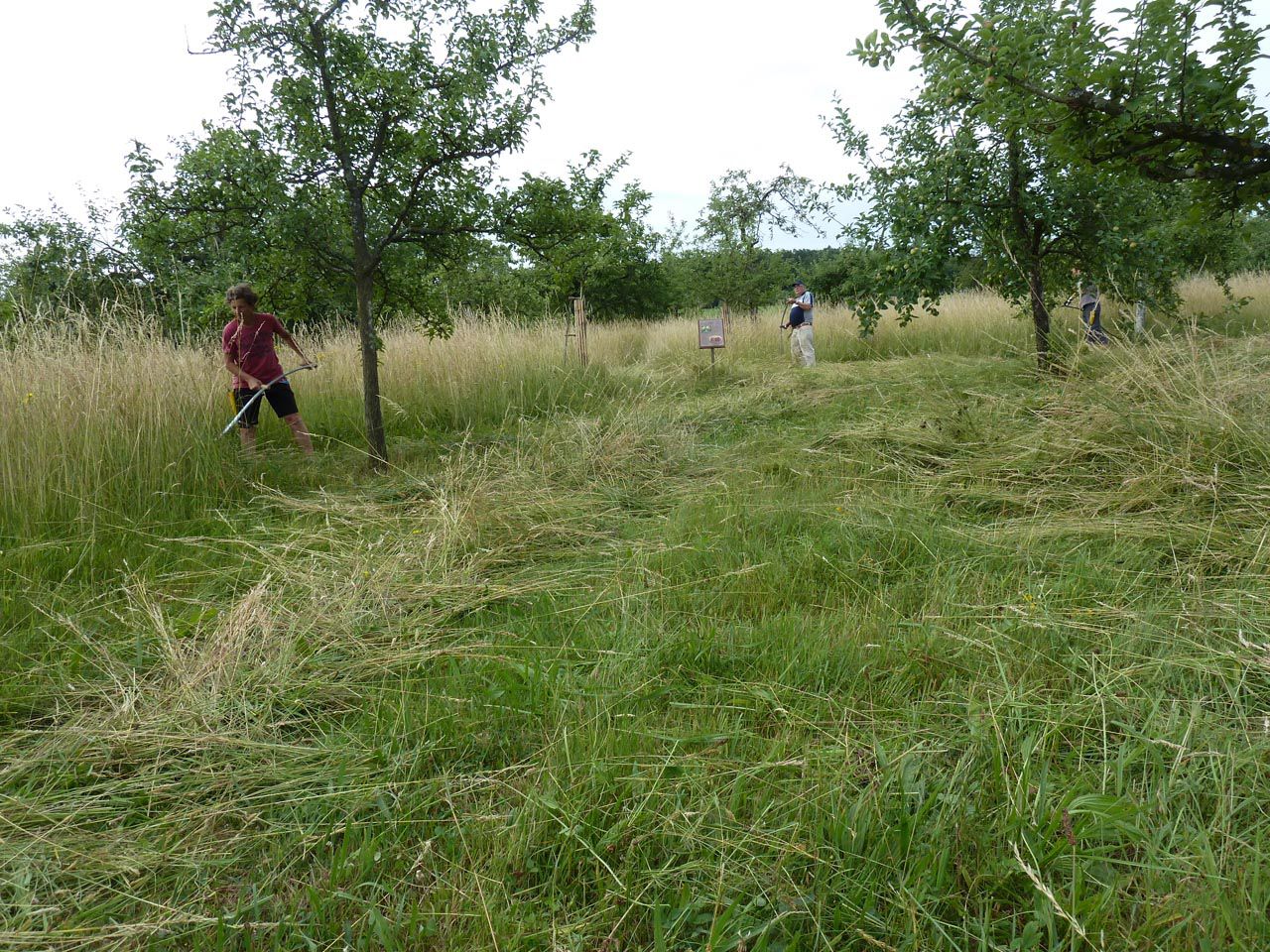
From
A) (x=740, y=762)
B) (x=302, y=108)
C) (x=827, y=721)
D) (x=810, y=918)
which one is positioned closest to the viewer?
(x=810, y=918)

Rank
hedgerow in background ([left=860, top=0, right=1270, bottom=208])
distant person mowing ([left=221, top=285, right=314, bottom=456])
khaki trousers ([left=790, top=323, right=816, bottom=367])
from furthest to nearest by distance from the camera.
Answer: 1. khaki trousers ([left=790, top=323, right=816, bottom=367])
2. distant person mowing ([left=221, top=285, right=314, bottom=456])
3. hedgerow in background ([left=860, top=0, right=1270, bottom=208])

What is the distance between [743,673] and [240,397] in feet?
17.2

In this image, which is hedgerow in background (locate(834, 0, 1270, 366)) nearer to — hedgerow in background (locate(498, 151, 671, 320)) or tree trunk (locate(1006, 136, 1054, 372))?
tree trunk (locate(1006, 136, 1054, 372))

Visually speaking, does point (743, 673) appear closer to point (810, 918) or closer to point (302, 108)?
point (810, 918)

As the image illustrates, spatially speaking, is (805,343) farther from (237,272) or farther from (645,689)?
(645,689)

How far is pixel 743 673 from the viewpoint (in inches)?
92.8

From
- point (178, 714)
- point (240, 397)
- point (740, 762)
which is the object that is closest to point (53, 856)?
point (178, 714)

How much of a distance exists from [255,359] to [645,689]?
17.2ft

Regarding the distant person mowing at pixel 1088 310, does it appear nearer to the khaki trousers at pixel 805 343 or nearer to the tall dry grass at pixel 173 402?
the tall dry grass at pixel 173 402

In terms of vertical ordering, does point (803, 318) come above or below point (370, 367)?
above

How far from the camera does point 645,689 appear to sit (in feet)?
7.42


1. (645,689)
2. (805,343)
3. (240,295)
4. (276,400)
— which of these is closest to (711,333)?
(805,343)

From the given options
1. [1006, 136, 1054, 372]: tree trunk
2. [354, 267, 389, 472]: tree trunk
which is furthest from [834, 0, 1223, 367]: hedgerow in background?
[354, 267, 389, 472]: tree trunk

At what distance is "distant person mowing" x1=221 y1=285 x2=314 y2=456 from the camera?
5.70 meters
